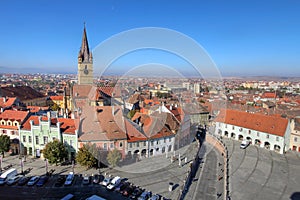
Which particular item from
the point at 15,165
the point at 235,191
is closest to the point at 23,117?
the point at 15,165

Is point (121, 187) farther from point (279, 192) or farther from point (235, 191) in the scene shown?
point (279, 192)

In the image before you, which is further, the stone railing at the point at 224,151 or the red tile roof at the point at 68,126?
the red tile roof at the point at 68,126

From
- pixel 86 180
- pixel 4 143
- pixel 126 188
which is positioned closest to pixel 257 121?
pixel 126 188

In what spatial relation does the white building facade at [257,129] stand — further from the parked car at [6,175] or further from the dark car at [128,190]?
the parked car at [6,175]

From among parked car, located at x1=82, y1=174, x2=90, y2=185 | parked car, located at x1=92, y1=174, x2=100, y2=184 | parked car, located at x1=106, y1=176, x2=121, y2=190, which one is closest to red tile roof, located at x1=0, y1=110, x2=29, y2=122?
parked car, located at x1=82, y1=174, x2=90, y2=185

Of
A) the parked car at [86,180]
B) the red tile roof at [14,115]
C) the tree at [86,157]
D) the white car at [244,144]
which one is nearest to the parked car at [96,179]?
the parked car at [86,180]
